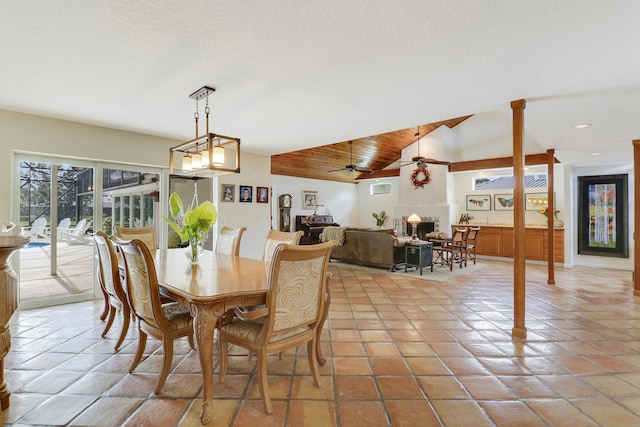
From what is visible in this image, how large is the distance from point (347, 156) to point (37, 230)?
7119mm

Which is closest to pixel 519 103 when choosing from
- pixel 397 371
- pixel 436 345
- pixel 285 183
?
pixel 436 345

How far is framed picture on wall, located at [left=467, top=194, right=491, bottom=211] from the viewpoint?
8062 millimetres

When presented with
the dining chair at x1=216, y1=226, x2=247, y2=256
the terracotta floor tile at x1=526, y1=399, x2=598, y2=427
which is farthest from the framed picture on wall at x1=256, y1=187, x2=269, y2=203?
the terracotta floor tile at x1=526, y1=399, x2=598, y2=427

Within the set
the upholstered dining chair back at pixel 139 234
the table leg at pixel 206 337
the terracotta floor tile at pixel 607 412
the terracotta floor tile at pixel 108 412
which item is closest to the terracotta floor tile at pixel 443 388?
the terracotta floor tile at pixel 607 412

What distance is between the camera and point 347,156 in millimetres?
9141

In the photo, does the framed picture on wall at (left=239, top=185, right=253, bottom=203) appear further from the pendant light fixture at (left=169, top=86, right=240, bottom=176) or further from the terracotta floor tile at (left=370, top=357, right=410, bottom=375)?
the terracotta floor tile at (left=370, top=357, right=410, bottom=375)

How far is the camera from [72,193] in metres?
3.99

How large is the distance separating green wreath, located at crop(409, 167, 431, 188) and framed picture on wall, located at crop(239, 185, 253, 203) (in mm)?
4974

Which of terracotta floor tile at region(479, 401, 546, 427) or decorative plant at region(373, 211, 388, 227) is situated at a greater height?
decorative plant at region(373, 211, 388, 227)

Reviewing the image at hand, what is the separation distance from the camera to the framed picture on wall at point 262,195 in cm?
584

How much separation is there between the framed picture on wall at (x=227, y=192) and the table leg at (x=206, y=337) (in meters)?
3.87

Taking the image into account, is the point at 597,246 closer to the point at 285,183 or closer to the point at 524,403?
the point at 524,403

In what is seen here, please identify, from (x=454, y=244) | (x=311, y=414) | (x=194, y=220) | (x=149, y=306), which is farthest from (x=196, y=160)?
(x=454, y=244)

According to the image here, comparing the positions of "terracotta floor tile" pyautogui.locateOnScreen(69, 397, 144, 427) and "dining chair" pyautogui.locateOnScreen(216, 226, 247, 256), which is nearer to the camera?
"terracotta floor tile" pyautogui.locateOnScreen(69, 397, 144, 427)
